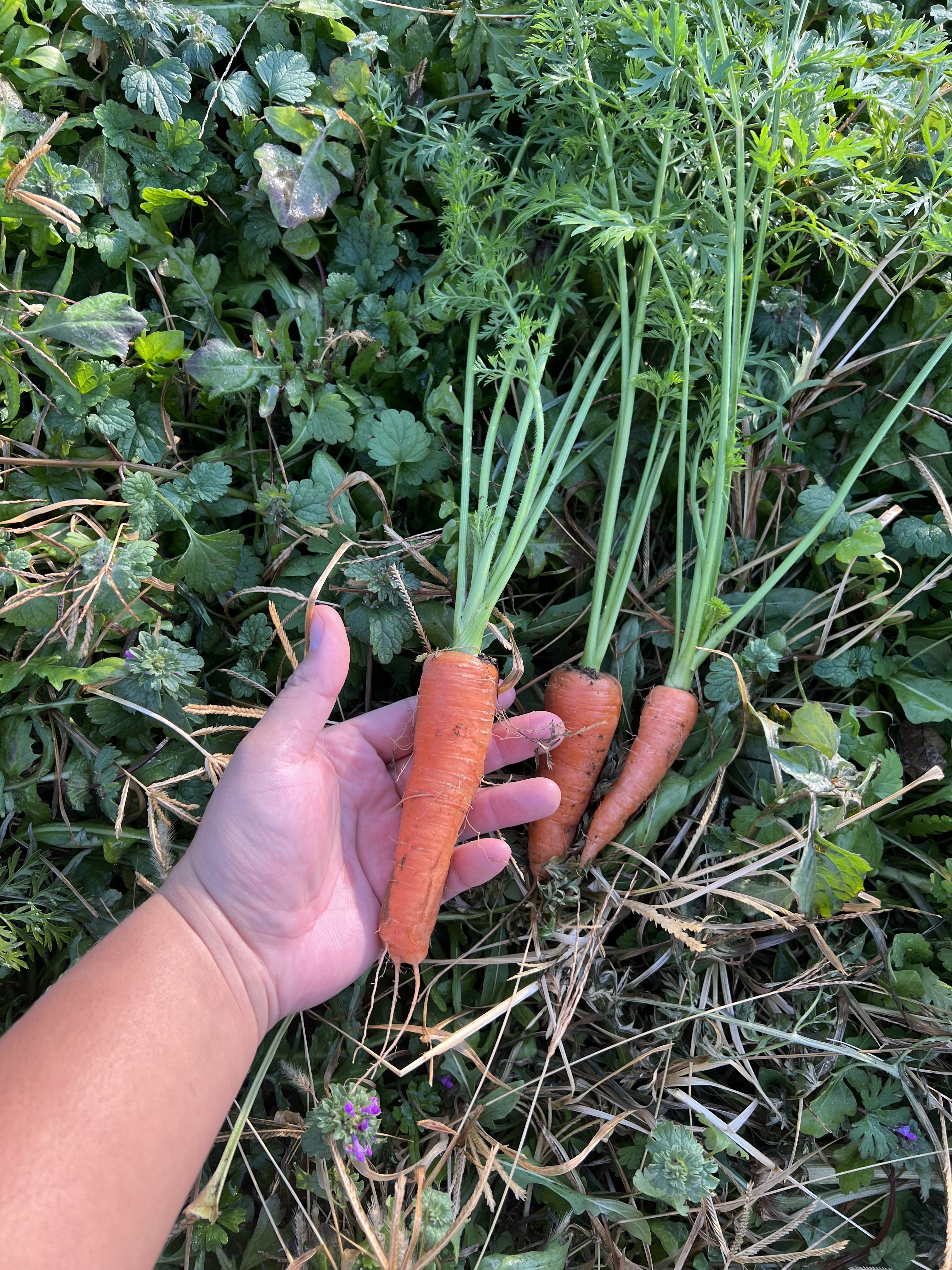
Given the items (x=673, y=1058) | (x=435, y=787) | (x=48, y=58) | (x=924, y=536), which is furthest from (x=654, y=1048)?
(x=48, y=58)

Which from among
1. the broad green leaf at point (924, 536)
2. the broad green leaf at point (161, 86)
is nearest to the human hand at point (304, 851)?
the broad green leaf at point (924, 536)

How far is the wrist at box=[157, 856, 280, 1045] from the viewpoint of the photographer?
4.96ft

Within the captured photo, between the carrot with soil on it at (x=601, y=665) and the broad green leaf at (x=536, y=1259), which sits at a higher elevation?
the carrot with soil on it at (x=601, y=665)

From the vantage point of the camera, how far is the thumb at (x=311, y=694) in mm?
1511

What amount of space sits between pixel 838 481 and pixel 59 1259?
2.37m

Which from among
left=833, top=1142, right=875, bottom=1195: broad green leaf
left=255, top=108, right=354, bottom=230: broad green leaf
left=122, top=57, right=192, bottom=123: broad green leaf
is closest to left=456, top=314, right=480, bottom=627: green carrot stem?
left=255, top=108, right=354, bottom=230: broad green leaf

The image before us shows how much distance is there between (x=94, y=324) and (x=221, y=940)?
138cm

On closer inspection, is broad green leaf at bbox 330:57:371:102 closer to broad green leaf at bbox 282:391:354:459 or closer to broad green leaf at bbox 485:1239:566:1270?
broad green leaf at bbox 282:391:354:459

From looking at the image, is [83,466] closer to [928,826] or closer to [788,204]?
[788,204]

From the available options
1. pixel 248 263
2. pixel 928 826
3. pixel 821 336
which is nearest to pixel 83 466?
pixel 248 263

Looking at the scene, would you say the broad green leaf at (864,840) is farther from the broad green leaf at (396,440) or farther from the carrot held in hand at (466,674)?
the broad green leaf at (396,440)

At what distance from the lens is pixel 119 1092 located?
51.6 inches

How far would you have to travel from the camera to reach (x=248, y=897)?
153 cm

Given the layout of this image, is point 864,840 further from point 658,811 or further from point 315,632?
point 315,632
